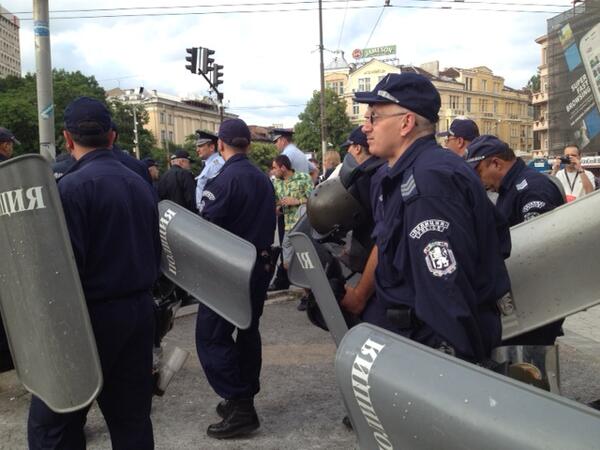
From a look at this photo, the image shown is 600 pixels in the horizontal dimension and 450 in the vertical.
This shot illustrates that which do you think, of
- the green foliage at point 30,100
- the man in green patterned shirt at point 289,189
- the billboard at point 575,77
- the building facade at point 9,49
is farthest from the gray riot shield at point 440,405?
the building facade at point 9,49

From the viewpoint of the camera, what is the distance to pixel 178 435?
3.72 metres

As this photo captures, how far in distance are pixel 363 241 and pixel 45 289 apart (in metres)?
1.50

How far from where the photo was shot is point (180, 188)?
812 centimetres

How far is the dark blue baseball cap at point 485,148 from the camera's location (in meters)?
3.72

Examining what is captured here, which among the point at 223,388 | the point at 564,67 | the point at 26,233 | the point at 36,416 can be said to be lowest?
the point at 223,388

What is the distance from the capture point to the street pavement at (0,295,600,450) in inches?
144

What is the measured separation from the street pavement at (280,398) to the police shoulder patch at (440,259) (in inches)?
79.8

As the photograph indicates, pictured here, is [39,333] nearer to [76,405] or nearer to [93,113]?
[76,405]

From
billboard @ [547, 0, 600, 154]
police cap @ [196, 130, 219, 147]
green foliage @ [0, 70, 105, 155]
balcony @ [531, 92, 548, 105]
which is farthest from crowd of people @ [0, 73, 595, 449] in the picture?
balcony @ [531, 92, 548, 105]

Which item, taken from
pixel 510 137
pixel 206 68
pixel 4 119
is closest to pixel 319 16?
pixel 206 68

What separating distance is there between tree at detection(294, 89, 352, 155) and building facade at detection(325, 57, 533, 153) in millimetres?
26940

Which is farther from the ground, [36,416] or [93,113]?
[93,113]

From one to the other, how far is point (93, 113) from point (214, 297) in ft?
3.89

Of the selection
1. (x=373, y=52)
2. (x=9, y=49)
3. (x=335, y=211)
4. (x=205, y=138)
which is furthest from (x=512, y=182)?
(x=9, y=49)
